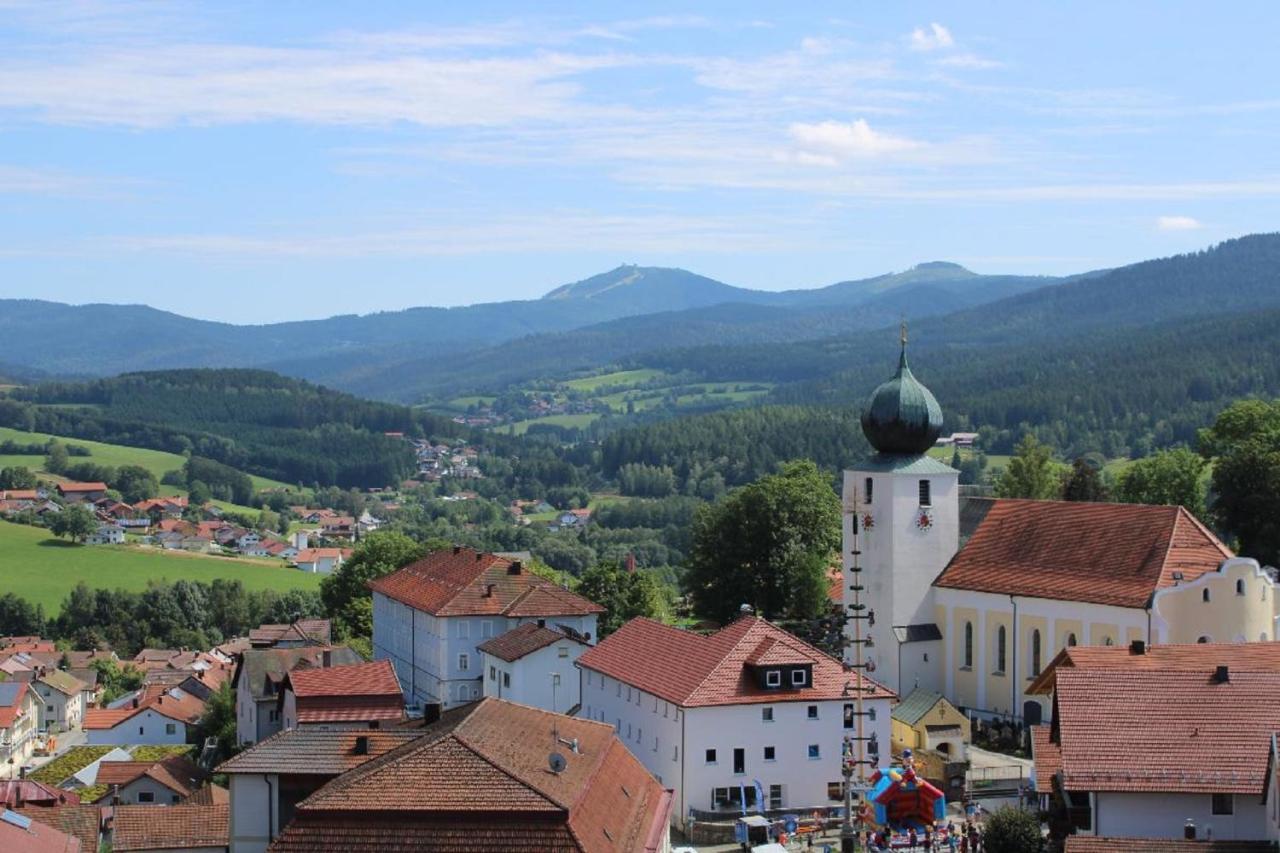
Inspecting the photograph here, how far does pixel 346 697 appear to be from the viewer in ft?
198

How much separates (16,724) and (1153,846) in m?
81.9

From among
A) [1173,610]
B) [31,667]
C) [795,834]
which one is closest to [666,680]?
[795,834]

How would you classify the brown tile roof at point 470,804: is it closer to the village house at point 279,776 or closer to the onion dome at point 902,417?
the village house at point 279,776

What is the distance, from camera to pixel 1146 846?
35.0 metres

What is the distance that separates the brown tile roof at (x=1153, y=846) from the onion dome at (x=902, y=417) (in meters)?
30.2

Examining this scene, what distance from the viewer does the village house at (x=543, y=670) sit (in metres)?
62.4

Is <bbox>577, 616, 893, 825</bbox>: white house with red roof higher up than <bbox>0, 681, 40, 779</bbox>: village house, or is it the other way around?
<bbox>577, 616, 893, 825</bbox>: white house with red roof

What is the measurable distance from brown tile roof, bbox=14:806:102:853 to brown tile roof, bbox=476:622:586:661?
14.4 metres

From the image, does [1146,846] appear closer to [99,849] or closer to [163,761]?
[99,849]

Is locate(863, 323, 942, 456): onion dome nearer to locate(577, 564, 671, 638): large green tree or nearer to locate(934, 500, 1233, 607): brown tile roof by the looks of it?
locate(934, 500, 1233, 607): brown tile roof

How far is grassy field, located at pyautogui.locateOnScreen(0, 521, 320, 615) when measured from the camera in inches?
5714

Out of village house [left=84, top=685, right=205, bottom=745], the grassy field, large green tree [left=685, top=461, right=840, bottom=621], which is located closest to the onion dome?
large green tree [left=685, top=461, right=840, bottom=621]

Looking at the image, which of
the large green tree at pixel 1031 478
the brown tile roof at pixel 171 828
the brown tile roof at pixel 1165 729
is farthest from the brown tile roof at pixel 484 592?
the large green tree at pixel 1031 478

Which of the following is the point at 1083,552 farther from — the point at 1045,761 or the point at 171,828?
the point at 171,828
